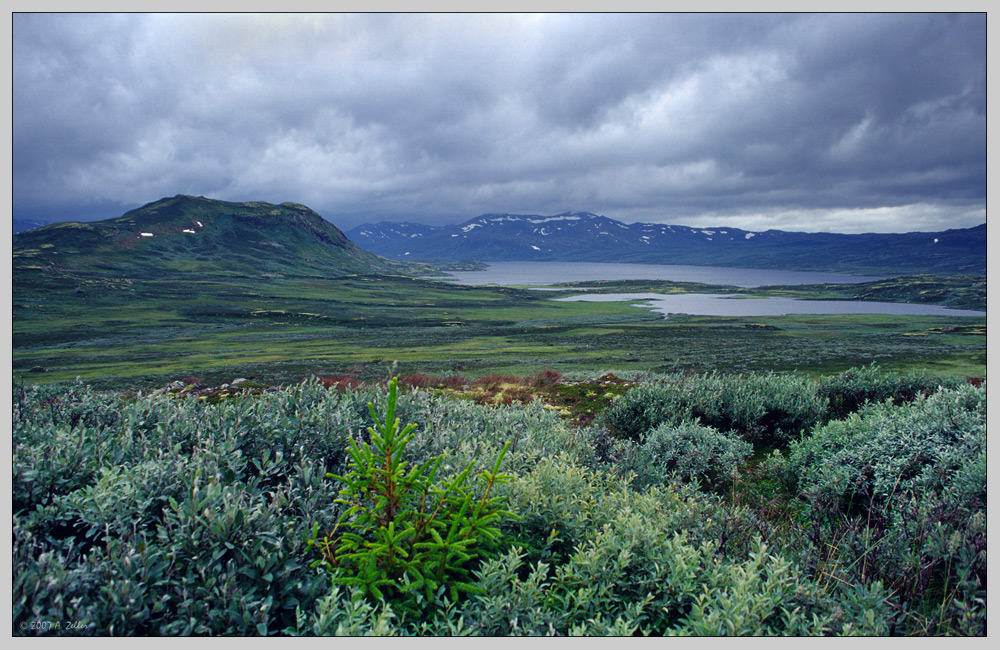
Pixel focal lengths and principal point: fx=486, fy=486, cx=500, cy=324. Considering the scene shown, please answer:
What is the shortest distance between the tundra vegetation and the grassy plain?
15625 mm

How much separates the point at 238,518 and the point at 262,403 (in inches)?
132

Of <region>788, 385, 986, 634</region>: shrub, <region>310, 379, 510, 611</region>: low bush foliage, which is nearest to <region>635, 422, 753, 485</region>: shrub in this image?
<region>788, 385, 986, 634</region>: shrub

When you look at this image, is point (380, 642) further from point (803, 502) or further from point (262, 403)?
point (803, 502)

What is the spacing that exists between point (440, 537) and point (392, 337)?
4892 cm

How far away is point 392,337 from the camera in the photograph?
167 ft

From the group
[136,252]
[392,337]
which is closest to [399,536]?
[392,337]

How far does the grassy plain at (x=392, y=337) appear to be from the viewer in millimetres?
28359

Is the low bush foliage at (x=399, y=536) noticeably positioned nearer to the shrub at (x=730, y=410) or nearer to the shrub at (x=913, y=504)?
the shrub at (x=913, y=504)

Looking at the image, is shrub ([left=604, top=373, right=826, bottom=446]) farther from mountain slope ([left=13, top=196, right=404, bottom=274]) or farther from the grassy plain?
mountain slope ([left=13, top=196, right=404, bottom=274])

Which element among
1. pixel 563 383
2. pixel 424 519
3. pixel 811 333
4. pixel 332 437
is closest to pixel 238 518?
pixel 424 519

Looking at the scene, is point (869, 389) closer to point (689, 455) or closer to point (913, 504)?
point (689, 455)

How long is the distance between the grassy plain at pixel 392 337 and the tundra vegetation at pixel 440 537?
615 inches

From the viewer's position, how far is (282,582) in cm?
322

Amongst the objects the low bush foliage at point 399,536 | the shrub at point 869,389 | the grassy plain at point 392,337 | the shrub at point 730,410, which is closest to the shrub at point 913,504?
the shrub at point 730,410
